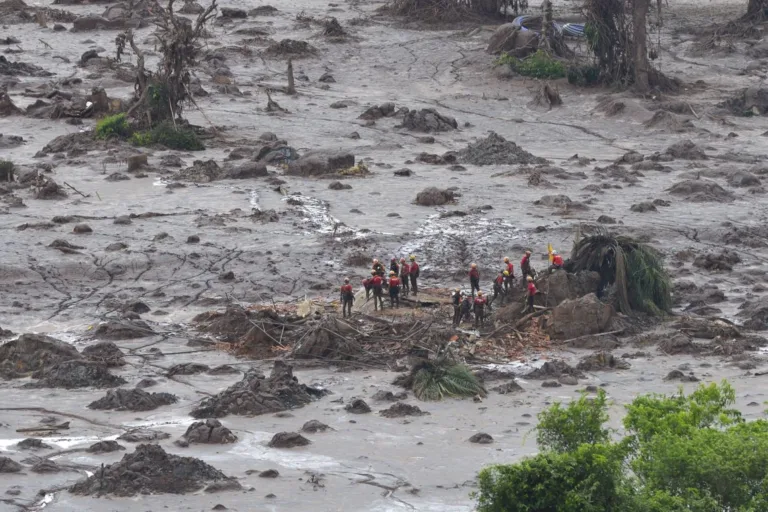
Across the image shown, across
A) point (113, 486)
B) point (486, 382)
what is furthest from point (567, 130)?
point (113, 486)

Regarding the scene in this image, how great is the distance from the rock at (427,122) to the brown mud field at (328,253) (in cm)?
7

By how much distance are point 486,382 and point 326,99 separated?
21.4m

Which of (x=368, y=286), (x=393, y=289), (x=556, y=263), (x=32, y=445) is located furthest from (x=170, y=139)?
(x=32, y=445)

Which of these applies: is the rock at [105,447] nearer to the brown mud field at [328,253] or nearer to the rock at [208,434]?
the brown mud field at [328,253]

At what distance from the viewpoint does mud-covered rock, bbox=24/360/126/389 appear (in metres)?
17.3

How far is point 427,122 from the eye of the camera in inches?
1359

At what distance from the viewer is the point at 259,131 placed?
112ft

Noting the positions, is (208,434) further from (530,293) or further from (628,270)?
(628,270)

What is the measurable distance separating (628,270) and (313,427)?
22.6 feet

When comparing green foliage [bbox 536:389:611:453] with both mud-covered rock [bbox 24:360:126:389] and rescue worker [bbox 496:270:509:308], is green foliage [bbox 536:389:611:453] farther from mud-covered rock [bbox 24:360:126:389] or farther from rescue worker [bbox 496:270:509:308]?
rescue worker [bbox 496:270:509:308]

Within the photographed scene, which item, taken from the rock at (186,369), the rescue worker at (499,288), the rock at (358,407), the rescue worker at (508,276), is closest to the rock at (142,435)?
the rock at (358,407)

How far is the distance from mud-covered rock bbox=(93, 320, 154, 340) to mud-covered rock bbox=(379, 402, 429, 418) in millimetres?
5182

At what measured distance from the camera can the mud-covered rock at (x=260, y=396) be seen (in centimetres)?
1609

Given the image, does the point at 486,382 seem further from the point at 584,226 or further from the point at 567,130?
the point at 567,130
